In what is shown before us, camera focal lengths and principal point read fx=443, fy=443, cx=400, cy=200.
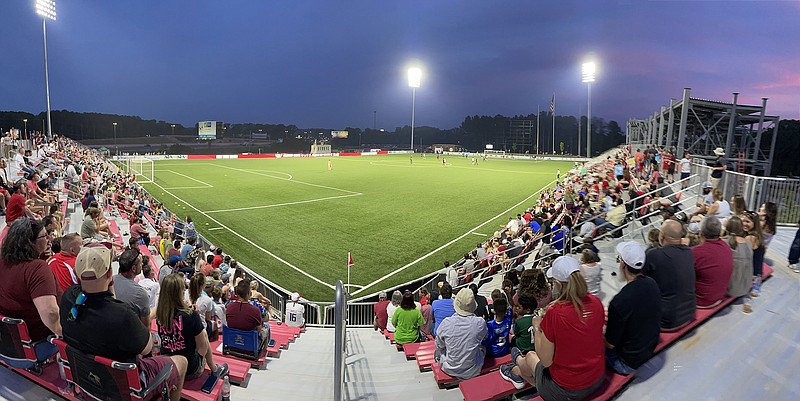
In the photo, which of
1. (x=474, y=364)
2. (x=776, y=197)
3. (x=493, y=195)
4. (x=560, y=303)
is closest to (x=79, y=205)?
(x=474, y=364)

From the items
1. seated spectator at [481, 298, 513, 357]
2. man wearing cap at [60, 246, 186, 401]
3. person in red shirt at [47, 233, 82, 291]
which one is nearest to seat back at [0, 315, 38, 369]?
person in red shirt at [47, 233, 82, 291]

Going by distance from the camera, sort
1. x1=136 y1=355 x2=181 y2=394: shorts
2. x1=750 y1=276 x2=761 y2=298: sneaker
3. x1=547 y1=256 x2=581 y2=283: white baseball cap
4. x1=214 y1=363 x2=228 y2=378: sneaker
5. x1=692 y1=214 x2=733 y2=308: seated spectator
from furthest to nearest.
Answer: x1=750 y1=276 x2=761 y2=298: sneaker < x1=692 y1=214 x2=733 y2=308: seated spectator < x1=214 y1=363 x2=228 y2=378: sneaker < x1=547 y1=256 x2=581 y2=283: white baseball cap < x1=136 y1=355 x2=181 y2=394: shorts

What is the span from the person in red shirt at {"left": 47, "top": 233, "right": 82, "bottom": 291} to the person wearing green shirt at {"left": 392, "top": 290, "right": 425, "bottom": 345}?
449 cm

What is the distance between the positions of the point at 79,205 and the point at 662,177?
2438cm

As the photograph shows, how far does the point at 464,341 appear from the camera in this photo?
5062mm

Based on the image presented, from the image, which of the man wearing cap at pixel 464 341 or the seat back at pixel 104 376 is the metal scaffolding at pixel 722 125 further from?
the seat back at pixel 104 376

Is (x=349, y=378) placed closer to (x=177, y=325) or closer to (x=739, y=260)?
(x=177, y=325)

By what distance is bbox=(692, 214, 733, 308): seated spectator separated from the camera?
5.67 metres

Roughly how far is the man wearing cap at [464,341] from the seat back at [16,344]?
414 centimetres

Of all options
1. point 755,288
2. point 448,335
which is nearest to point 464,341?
point 448,335

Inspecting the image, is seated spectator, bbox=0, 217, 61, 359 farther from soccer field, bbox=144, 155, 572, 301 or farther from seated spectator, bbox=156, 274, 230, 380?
soccer field, bbox=144, 155, 572, 301

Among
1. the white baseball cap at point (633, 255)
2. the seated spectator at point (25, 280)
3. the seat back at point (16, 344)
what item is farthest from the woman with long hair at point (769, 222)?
the seat back at point (16, 344)

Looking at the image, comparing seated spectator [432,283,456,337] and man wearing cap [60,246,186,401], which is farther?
seated spectator [432,283,456,337]

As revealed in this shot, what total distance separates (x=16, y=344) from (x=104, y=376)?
146 centimetres
